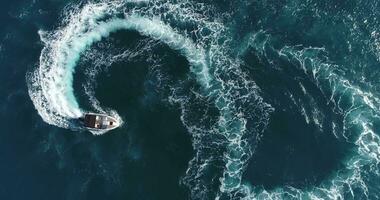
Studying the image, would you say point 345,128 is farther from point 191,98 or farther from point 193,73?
point 193,73

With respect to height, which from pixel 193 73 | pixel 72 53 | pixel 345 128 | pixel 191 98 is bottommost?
pixel 345 128

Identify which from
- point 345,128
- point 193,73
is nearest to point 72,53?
Result: point 193,73

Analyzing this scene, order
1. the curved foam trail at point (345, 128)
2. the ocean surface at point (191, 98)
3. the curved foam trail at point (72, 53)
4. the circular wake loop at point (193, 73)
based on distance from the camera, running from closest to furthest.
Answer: the curved foam trail at point (345, 128), the ocean surface at point (191, 98), the circular wake loop at point (193, 73), the curved foam trail at point (72, 53)

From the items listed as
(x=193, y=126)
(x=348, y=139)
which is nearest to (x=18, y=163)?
(x=193, y=126)

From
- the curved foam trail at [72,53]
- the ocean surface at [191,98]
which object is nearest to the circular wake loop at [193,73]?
the curved foam trail at [72,53]

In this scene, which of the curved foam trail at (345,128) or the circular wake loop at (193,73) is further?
the circular wake loop at (193,73)

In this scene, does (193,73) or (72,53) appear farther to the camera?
(72,53)

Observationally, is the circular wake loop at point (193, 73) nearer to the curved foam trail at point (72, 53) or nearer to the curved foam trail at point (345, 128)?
the curved foam trail at point (72, 53)
